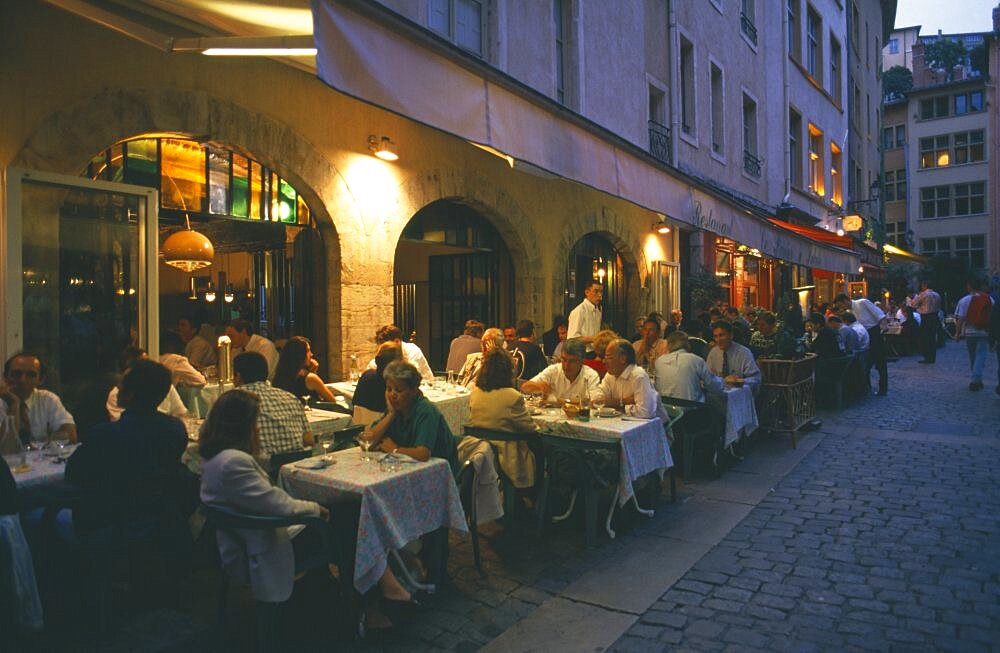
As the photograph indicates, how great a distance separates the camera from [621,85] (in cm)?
1303

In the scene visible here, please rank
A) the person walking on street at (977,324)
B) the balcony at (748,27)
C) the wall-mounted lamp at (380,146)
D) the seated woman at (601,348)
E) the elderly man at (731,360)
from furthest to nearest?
the balcony at (748,27)
the person walking on street at (977,324)
the wall-mounted lamp at (380,146)
the elderly man at (731,360)
the seated woman at (601,348)

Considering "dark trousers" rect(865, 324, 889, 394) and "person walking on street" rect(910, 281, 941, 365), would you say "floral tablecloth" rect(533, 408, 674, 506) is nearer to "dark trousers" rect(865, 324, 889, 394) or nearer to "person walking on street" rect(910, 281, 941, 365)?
"dark trousers" rect(865, 324, 889, 394)

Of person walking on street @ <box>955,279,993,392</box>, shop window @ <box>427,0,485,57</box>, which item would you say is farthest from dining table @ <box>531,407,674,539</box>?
person walking on street @ <box>955,279,993,392</box>

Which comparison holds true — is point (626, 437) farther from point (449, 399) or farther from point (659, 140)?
point (659, 140)

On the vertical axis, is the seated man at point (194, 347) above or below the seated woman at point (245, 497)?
above

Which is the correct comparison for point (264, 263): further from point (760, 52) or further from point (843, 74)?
point (843, 74)

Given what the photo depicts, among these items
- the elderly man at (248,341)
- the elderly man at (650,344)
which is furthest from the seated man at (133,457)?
the elderly man at (650,344)

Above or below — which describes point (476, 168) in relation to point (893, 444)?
above

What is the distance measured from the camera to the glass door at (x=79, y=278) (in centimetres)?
506

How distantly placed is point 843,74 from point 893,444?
22498 millimetres

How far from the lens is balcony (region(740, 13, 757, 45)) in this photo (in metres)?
18.6

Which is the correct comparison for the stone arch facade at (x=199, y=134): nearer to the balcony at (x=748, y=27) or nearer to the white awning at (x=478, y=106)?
the white awning at (x=478, y=106)

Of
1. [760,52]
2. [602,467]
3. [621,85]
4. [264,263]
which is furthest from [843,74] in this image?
[602,467]

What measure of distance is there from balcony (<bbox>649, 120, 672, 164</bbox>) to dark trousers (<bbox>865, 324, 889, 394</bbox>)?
504 centimetres
